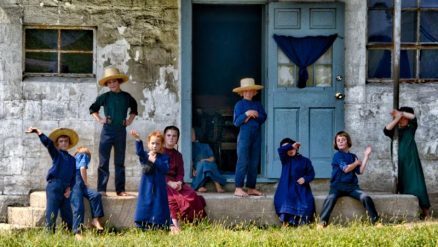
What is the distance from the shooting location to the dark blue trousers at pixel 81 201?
38.0ft

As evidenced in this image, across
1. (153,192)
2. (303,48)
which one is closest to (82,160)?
(153,192)

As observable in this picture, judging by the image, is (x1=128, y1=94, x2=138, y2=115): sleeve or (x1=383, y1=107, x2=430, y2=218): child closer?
(x1=128, y1=94, x2=138, y2=115): sleeve

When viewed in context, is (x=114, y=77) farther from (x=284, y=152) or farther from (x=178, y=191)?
(x=284, y=152)

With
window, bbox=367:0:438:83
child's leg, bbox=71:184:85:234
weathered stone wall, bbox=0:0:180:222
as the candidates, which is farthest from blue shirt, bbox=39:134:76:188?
window, bbox=367:0:438:83

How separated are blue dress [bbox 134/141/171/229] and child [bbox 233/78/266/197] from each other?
1298mm

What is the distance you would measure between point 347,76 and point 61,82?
378 centimetres

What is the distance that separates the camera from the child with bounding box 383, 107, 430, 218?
41.5 ft

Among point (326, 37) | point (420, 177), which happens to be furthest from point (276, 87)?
point (420, 177)

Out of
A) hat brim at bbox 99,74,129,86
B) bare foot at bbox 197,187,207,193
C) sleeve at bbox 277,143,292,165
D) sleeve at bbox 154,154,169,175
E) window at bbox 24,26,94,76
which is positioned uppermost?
window at bbox 24,26,94,76

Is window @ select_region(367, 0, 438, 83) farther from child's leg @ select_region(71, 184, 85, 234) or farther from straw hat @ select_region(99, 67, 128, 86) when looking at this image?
child's leg @ select_region(71, 184, 85, 234)

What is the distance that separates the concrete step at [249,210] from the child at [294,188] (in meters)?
0.16

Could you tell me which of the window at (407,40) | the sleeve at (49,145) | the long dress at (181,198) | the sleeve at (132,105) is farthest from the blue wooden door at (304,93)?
the sleeve at (49,145)

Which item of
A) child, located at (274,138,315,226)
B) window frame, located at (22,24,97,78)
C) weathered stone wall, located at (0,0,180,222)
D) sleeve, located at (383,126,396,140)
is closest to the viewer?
child, located at (274,138,315,226)

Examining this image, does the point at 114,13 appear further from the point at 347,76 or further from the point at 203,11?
the point at 347,76
